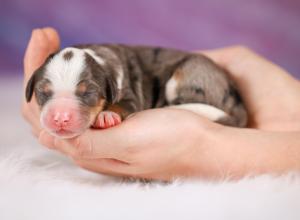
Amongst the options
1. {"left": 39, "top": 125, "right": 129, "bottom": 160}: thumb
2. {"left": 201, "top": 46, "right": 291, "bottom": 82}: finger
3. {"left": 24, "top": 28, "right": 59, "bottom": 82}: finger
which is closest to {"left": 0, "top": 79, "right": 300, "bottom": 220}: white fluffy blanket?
{"left": 39, "top": 125, "right": 129, "bottom": 160}: thumb

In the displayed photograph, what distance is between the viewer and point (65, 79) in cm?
265

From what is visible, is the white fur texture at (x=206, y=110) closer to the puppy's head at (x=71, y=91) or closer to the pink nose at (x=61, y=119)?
the puppy's head at (x=71, y=91)

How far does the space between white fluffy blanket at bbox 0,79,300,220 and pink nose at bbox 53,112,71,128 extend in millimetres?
348

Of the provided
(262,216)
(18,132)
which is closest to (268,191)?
(262,216)

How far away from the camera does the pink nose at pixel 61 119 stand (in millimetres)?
2473

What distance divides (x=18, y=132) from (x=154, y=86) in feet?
3.68

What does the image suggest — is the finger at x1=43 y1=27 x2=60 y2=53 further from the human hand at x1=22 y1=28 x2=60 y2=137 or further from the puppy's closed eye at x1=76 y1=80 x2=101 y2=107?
the puppy's closed eye at x1=76 y1=80 x2=101 y2=107

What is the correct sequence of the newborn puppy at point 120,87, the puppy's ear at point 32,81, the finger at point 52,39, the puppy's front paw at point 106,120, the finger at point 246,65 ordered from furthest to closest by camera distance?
the finger at point 246,65 → the finger at point 52,39 → the puppy's ear at point 32,81 → the puppy's front paw at point 106,120 → the newborn puppy at point 120,87

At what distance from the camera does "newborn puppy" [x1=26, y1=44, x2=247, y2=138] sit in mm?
2596

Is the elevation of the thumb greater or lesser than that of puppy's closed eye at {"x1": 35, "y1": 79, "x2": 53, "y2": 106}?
lesser

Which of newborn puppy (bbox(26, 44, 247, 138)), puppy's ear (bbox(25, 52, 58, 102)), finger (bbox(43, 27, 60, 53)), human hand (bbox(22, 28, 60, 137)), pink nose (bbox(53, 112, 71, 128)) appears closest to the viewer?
pink nose (bbox(53, 112, 71, 128))

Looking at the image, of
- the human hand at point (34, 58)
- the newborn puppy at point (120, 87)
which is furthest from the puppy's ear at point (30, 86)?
the human hand at point (34, 58)

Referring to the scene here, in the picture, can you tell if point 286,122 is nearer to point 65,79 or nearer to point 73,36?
point 65,79

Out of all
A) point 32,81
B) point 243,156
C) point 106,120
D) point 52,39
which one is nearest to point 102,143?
point 106,120
